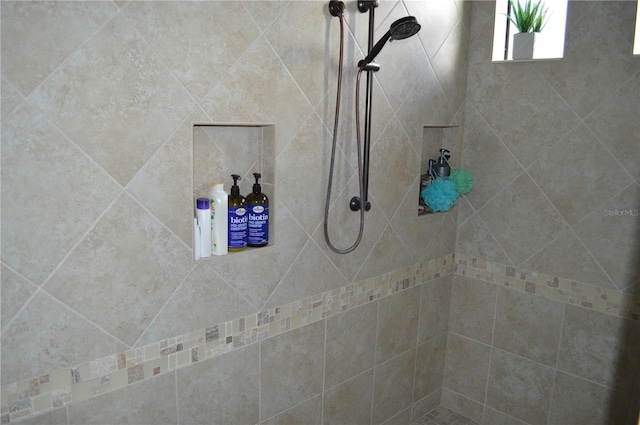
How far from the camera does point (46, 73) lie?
3.78 ft

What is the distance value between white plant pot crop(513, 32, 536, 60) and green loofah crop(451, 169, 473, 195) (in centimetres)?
63

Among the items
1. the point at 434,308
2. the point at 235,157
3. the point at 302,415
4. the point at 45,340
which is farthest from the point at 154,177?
the point at 434,308

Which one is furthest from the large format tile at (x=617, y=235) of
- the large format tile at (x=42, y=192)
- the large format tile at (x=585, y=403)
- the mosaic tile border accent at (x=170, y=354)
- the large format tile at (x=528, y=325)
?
the large format tile at (x=42, y=192)

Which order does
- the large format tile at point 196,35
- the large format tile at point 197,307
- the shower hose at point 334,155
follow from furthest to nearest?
the shower hose at point 334,155 → the large format tile at point 197,307 → the large format tile at point 196,35

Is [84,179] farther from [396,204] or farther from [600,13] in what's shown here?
[600,13]

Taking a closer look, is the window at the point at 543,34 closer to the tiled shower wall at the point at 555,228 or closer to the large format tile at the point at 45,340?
the tiled shower wall at the point at 555,228

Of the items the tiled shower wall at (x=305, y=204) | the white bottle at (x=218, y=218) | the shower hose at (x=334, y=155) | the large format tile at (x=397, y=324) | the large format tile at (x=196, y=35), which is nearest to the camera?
the tiled shower wall at (x=305, y=204)

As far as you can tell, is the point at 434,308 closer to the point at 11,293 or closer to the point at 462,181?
the point at 462,181

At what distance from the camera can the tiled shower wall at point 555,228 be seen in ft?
6.81

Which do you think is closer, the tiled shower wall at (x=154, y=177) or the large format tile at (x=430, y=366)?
the tiled shower wall at (x=154, y=177)

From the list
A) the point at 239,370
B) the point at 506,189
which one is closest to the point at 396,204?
the point at 506,189

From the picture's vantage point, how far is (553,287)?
2.32 metres

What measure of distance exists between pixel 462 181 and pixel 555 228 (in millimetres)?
496

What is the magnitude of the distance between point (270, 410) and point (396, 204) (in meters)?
1.05
